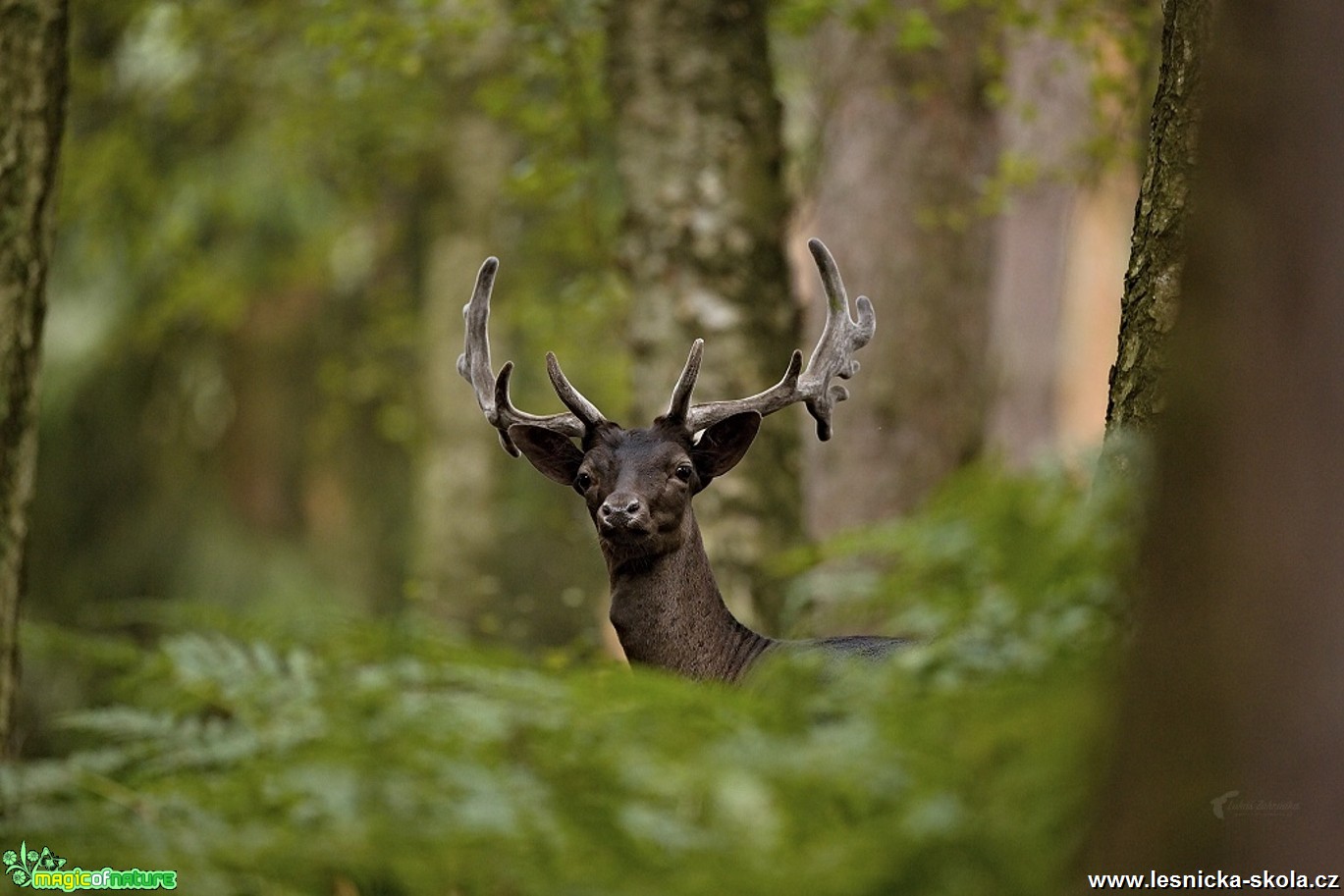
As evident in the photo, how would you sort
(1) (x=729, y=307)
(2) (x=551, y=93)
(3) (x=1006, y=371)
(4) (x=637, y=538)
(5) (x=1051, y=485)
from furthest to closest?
1. (3) (x=1006, y=371)
2. (2) (x=551, y=93)
3. (1) (x=729, y=307)
4. (4) (x=637, y=538)
5. (5) (x=1051, y=485)

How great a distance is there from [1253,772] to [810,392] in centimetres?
520

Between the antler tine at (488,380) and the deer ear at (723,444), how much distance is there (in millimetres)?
500

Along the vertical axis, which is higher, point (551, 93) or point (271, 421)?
point (551, 93)

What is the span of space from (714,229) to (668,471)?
282 cm

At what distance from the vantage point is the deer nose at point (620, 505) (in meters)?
6.61

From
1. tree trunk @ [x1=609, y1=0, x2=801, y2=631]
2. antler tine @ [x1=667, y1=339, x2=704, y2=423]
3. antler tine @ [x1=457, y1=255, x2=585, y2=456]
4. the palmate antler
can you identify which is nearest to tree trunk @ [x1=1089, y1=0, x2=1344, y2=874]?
antler tine @ [x1=667, y1=339, x2=704, y2=423]

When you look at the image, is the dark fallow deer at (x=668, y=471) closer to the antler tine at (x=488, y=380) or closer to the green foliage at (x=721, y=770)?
the antler tine at (x=488, y=380)

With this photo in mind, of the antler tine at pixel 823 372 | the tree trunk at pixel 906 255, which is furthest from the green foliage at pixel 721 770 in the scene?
the tree trunk at pixel 906 255

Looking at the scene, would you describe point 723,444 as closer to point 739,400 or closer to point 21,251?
point 739,400

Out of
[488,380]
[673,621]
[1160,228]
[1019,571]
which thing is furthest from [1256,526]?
[488,380]

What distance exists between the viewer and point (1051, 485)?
314cm

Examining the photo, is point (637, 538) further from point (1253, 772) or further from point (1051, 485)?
point (1253, 772)

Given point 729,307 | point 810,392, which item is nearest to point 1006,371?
point 729,307

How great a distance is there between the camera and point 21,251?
19.4ft
